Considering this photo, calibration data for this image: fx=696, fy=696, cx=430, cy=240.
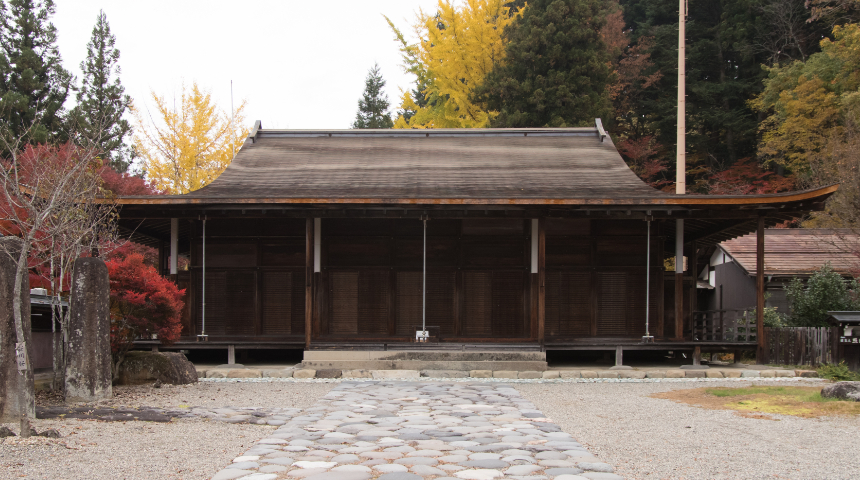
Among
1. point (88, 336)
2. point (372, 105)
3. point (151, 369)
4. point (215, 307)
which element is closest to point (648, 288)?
point (215, 307)

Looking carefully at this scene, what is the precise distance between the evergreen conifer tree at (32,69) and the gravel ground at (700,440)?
97.5 ft

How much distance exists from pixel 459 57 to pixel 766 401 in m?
22.8

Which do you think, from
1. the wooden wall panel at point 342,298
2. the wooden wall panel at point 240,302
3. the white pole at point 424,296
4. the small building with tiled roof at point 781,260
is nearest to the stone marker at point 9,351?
the wooden wall panel at point 240,302

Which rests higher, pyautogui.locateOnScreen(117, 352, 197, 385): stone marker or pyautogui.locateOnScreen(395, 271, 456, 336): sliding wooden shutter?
pyautogui.locateOnScreen(395, 271, 456, 336): sliding wooden shutter

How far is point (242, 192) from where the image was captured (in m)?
15.2

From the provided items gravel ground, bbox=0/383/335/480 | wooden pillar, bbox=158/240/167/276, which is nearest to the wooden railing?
gravel ground, bbox=0/383/335/480

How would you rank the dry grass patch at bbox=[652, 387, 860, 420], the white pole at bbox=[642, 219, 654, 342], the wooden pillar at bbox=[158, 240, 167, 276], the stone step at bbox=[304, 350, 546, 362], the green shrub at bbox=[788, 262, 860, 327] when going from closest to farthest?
the dry grass patch at bbox=[652, 387, 860, 420] < the stone step at bbox=[304, 350, 546, 362] < the white pole at bbox=[642, 219, 654, 342] < the wooden pillar at bbox=[158, 240, 167, 276] < the green shrub at bbox=[788, 262, 860, 327]

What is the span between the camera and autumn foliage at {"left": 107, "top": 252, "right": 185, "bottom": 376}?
11586 mm

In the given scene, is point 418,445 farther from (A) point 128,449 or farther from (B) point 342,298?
(B) point 342,298

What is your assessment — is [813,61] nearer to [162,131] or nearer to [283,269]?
[283,269]

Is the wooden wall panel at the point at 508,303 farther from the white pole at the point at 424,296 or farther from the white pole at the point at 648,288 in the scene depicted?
the white pole at the point at 648,288

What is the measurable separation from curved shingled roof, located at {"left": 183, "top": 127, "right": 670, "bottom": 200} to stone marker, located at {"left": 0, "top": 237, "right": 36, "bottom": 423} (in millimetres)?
6482

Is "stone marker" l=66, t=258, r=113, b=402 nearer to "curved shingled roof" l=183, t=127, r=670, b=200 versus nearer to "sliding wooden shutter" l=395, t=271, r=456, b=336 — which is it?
"curved shingled roof" l=183, t=127, r=670, b=200

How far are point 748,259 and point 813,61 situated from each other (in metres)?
11.9
